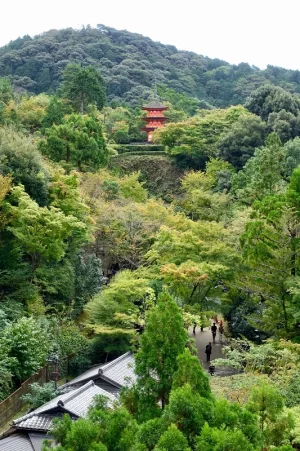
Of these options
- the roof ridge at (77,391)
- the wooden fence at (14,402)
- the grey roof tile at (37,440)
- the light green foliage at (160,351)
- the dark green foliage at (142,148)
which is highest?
the light green foliage at (160,351)

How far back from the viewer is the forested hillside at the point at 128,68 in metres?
70.9

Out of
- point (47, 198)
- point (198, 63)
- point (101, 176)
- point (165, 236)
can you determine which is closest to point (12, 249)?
point (47, 198)

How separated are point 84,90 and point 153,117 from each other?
662 cm

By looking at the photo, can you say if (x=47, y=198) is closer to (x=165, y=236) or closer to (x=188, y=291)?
(x=165, y=236)

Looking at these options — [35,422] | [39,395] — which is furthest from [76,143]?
[35,422]

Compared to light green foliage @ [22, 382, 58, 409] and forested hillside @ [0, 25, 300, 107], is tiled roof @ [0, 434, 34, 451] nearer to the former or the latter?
light green foliage @ [22, 382, 58, 409]

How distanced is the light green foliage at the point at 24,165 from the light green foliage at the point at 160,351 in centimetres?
1497

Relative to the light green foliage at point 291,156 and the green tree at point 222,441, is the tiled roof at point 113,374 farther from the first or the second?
the light green foliage at point 291,156

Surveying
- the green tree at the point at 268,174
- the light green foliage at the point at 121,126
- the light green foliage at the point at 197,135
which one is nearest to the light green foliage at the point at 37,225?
the green tree at the point at 268,174

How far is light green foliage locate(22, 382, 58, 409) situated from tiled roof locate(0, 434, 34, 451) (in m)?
2.68

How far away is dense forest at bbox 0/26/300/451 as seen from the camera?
23.8 ft

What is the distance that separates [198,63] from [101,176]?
198ft

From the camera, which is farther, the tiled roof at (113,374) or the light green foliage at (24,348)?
the light green foliage at (24,348)

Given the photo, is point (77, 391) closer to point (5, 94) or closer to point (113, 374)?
point (113, 374)
